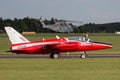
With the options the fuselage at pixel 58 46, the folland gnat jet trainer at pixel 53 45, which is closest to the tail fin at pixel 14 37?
the folland gnat jet trainer at pixel 53 45

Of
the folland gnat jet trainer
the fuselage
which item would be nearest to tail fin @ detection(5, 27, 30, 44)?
the folland gnat jet trainer

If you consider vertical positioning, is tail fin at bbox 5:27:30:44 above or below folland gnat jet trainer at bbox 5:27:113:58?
above

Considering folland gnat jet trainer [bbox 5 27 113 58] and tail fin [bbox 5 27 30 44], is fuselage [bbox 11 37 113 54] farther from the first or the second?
tail fin [bbox 5 27 30 44]

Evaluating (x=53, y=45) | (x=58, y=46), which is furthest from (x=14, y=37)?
(x=58, y=46)

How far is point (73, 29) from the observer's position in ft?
655

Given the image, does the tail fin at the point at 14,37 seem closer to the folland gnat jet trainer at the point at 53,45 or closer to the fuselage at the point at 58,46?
the folland gnat jet trainer at the point at 53,45

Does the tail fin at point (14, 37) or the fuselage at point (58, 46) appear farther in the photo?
the fuselage at point (58, 46)

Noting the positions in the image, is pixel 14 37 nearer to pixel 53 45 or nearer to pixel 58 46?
pixel 53 45

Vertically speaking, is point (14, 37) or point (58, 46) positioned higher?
point (14, 37)

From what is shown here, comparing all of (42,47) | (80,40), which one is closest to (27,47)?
(42,47)

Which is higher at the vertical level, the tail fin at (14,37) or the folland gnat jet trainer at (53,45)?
the tail fin at (14,37)

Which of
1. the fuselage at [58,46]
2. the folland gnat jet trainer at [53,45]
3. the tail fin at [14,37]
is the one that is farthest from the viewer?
the fuselage at [58,46]
